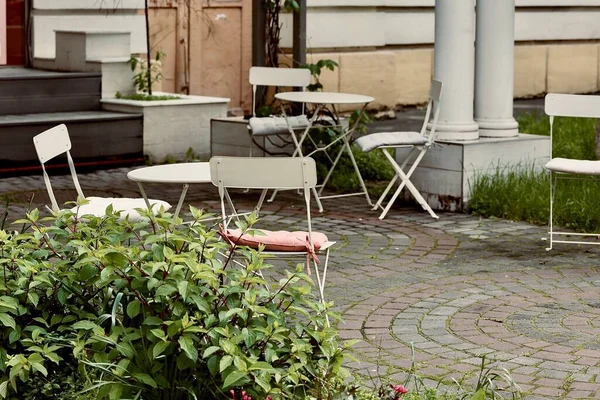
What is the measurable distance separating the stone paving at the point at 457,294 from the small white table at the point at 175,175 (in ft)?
3.29

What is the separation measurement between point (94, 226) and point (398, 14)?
36.2 ft

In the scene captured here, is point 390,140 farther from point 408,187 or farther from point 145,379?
point 145,379

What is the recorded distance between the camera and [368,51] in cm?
1536

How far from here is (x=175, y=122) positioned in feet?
39.5

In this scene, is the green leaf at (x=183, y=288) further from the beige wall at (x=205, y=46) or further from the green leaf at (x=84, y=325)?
the beige wall at (x=205, y=46)

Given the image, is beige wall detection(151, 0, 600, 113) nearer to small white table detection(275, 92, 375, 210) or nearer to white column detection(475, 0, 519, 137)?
small white table detection(275, 92, 375, 210)

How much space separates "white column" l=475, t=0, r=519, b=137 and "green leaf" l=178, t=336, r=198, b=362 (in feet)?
20.2

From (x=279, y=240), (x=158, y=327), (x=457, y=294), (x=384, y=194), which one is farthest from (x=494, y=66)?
(x=158, y=327)

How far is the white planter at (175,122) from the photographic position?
39.0 feet

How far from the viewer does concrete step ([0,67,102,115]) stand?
11.8 m

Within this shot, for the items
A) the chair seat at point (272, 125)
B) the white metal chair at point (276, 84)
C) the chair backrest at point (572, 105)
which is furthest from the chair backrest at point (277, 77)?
the chair backrest at point (572, 105)

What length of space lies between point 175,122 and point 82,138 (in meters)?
1.00

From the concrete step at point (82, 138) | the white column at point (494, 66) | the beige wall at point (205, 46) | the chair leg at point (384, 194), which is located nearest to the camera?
the chair leg at point (384, 194)

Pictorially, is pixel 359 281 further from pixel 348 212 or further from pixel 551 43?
pixel 551 43
